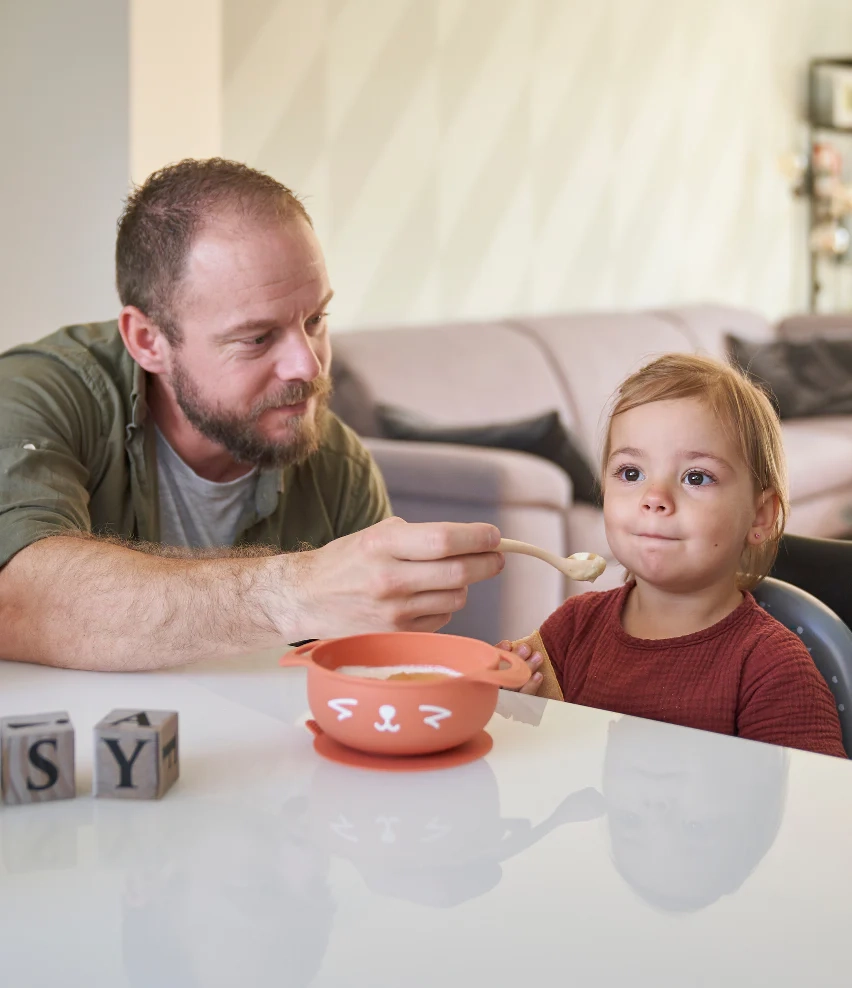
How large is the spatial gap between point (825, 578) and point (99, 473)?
37.8 inches

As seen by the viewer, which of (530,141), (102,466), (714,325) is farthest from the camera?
(714,325)

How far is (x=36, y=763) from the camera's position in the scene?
33.4 inches

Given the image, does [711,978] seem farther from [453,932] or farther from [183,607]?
[183,607]

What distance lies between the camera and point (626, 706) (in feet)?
4.48

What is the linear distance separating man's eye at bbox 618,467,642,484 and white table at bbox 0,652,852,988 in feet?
1.40

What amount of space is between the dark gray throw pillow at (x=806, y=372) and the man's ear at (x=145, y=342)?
3.54 metres

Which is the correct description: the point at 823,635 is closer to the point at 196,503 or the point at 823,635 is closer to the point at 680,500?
the point at 680,500

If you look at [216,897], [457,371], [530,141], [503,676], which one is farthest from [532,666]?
[530,141]

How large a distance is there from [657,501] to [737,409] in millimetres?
148

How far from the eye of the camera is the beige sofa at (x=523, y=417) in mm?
3002

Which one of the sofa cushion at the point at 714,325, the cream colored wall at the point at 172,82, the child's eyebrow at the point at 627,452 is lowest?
the sofa cushion at the point at 714,325

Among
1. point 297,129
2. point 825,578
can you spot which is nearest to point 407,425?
point 297,129

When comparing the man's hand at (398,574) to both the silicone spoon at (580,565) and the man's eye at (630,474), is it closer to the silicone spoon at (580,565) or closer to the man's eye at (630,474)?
the silicone spoon at (580,565)

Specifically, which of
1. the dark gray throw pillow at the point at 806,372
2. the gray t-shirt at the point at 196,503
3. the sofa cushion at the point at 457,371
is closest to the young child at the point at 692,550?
the gray t-shirt at the point at 196,503
